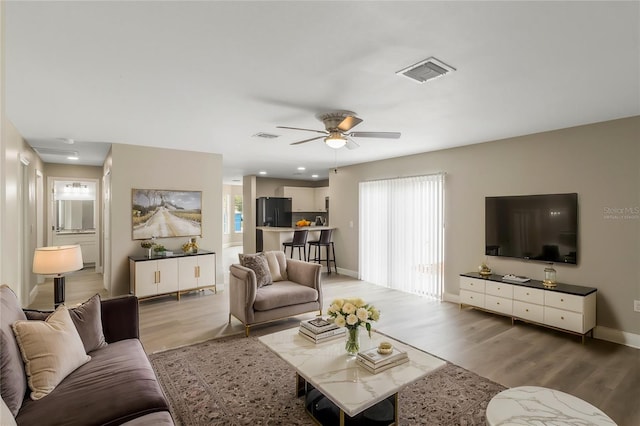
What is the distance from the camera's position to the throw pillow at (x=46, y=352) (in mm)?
1838

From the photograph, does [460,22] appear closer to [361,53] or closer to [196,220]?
[361,53]

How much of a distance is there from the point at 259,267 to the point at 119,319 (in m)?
1.77

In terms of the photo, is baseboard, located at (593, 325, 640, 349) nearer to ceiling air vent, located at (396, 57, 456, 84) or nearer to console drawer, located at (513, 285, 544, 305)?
console drawer, located at (513, 285, 544, 305)

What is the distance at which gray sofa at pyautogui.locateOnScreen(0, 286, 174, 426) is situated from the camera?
1617 millimetres

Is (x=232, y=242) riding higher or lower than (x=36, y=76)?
lower

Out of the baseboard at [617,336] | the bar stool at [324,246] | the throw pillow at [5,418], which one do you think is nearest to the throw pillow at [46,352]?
the throw pillow at [5,418]

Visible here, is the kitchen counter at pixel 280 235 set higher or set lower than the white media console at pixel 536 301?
higher

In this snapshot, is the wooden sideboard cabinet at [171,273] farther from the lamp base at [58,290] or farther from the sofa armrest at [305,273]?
the lamp base at [58,290]

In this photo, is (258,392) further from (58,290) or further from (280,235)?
(280,235)

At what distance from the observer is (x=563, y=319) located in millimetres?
3803

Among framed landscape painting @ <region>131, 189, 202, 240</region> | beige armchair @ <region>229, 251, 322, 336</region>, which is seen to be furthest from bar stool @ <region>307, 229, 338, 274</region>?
beige armchair @ <region>229, 251, 322, 336</region>

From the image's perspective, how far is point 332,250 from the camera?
7902 millimetres

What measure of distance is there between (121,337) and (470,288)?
4.29 metres

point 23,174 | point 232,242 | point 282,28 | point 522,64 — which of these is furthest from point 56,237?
point 522,64
